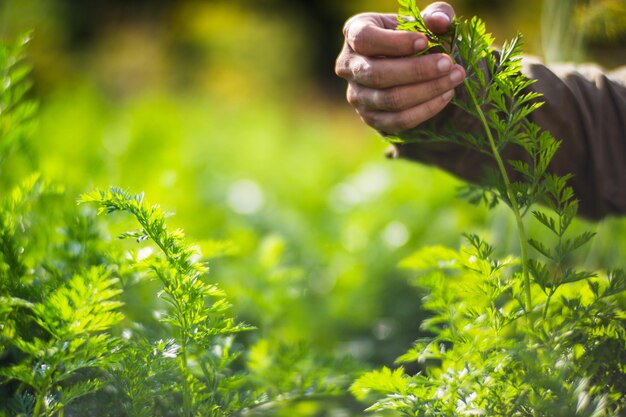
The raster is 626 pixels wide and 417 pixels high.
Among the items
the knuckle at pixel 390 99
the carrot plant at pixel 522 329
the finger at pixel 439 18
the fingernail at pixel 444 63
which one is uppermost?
the finger at pixel 439 18

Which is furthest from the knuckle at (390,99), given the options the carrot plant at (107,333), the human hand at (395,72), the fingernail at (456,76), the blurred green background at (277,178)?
the carrot plant at (107,333)

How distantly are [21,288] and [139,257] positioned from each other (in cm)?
21

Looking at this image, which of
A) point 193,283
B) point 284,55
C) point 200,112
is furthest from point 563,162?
point 284,55

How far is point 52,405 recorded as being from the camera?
40.5 inches

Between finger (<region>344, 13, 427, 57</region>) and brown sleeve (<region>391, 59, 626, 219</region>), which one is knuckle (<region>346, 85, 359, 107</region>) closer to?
finger (<region>344, 13, 427, 57</region>)

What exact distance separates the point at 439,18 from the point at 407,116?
0.19m

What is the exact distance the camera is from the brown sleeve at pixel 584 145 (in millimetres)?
1418

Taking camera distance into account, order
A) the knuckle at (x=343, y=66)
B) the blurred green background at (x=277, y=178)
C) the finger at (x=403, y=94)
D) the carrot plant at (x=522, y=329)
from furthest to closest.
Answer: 1. the blurred green background at (x=277, y=178)
2. the knuckle at (x=343, y=66)
3. the finger at (x=403, y=94)
4. the carrot plant at (x=522, y=329)

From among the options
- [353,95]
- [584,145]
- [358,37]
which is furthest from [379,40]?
[584,145]

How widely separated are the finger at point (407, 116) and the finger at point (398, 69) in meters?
0.05

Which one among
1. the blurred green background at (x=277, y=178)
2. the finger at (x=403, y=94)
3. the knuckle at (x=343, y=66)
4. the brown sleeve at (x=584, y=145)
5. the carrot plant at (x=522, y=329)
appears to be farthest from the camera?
the blurred green background at (x=277, y=178)

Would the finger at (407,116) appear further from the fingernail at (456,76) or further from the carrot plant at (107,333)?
the carrot plant at (107,333)

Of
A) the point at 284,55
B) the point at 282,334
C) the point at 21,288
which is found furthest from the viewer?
the point at 284,55

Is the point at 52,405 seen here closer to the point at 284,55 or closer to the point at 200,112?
the point at 200,112
